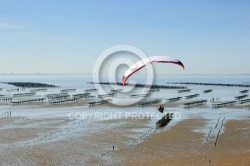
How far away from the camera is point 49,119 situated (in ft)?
117

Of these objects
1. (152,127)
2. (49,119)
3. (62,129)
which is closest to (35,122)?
(49,119)

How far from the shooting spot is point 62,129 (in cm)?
2930

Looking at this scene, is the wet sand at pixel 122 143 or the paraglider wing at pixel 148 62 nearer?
the wet sand at pixel 122 143

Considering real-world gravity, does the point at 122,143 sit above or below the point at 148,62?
below

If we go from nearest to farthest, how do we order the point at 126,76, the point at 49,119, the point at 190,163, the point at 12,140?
the point at 190,163
the point at 126,76
the point at 12,140
the point at 49,119

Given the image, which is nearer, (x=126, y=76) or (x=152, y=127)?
(x=126, y=76)

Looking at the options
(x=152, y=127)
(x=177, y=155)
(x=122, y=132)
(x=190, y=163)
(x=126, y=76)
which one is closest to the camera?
(x=190, y=163)

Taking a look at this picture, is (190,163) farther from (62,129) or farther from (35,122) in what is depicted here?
(35,122)

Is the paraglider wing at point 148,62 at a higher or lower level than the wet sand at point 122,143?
higher

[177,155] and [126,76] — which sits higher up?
[126,76]

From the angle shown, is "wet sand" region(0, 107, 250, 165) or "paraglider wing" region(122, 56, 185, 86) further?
"paraglider wing" region(122, 56, 185, 86)

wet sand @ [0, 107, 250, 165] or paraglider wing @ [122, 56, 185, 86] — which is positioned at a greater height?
paraglider wing @ [122, 56, 185, 86]

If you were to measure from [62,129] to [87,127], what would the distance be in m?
2.19

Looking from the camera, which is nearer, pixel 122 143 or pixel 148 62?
pixel 148 62
